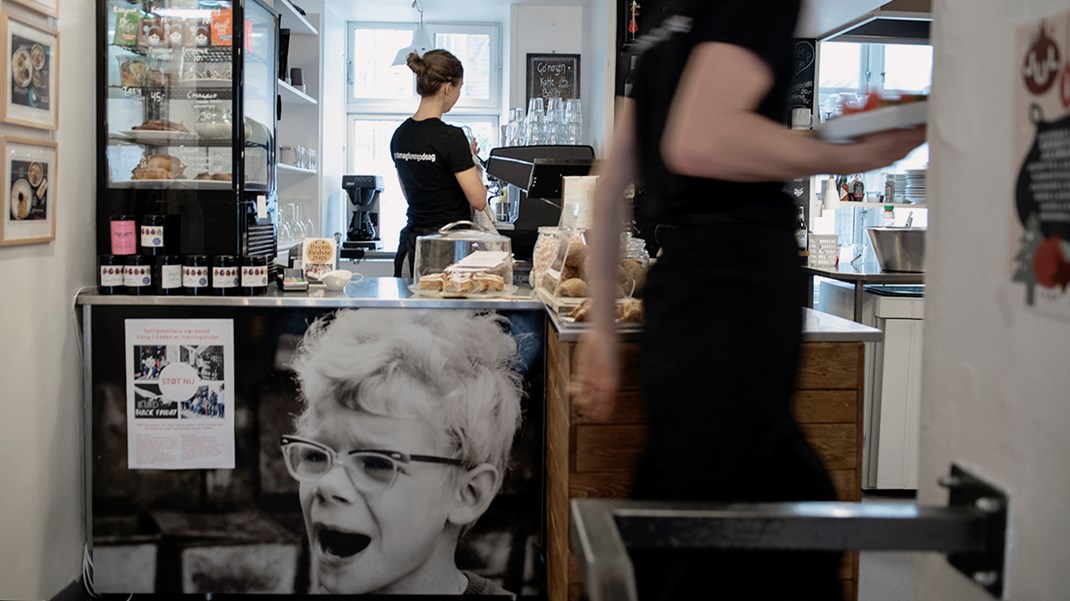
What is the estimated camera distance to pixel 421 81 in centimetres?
402

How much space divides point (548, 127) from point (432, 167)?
217 cm

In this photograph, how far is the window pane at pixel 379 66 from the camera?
7641 millimetres

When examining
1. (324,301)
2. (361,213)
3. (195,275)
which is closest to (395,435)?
(324,301)

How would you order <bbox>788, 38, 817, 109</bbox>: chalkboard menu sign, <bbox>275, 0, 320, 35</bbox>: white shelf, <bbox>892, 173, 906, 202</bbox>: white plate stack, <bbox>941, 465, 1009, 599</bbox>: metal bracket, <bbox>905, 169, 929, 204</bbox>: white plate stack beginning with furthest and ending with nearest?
<bbox>788, 38, 817, 109</bbox>: chalkboard menu sign, <bbox>892, 173, 906, 202</bbox>: white plate stack, <bbox>905, 169, 929, 204</bbox>: white plate stack, <bbox>275, 0, 320, 35</bbox>: white shelf, <bbox>941, 465, 1009, 599</bbox>: metal bracket

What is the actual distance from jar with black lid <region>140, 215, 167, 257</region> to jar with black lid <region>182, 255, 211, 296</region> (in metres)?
0.13

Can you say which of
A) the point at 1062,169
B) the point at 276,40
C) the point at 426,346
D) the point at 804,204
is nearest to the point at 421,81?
the point at 276,40

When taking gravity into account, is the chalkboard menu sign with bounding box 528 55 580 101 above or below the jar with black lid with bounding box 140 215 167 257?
above

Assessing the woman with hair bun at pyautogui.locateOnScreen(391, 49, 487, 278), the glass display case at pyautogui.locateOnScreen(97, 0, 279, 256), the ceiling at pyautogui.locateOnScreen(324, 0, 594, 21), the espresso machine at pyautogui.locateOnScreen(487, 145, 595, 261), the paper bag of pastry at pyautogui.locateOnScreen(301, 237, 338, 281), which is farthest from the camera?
the ceiling at pyautogui.locateOnScreen(324, 0, 594, 21)

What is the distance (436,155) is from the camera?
4043 mm

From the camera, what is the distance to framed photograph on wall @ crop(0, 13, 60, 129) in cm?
252

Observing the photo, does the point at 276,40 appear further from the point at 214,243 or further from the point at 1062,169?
the point at 1062,169

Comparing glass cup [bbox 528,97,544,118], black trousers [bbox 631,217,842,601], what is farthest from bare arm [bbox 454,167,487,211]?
black trousers [bbox 631,217,842,601]

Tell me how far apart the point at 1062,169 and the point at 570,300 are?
2.06m

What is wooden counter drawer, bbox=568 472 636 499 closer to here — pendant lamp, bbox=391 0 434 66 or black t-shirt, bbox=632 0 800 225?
black t-shirt, bbox=632 0 800 225
